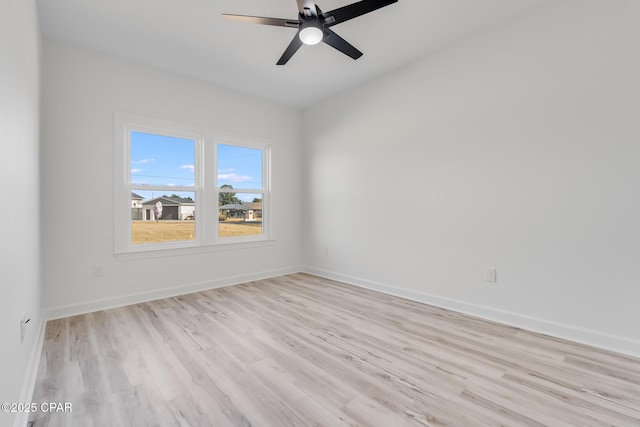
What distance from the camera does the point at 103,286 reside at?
10.5 feet

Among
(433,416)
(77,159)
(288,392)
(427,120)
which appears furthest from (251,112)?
(433,416)

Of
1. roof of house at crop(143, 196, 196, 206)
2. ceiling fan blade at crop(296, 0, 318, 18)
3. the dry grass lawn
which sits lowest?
the dry grass lawn

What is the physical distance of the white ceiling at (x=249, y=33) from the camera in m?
2.51

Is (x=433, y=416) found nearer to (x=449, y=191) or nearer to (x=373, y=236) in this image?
(x=449, y=191)

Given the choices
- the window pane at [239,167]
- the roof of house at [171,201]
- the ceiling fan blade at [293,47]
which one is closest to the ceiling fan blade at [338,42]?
the ceiling fan blade at [293,47]

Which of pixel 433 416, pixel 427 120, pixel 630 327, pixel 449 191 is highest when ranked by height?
pixel 427 120

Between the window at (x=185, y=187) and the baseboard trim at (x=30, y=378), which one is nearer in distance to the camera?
the baseboard trim at (x=30, y=378)

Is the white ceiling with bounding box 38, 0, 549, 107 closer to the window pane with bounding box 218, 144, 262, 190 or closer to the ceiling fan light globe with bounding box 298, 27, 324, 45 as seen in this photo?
the ceiling fan light globe with bounding box 298, 27, 324, 45

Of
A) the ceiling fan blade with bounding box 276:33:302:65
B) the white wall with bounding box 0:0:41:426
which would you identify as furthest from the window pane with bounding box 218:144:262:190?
the white wall with bounding box 0:0:41:426

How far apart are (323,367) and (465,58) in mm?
3201

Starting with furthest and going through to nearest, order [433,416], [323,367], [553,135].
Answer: [553,135] → [323,367] → [433,416]

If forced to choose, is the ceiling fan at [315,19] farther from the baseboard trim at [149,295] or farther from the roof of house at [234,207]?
the baseboard trim at [149,295]

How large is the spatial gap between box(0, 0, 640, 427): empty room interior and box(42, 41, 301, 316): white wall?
0.02 metres

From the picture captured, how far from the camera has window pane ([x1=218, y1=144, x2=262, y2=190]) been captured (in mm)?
4238
